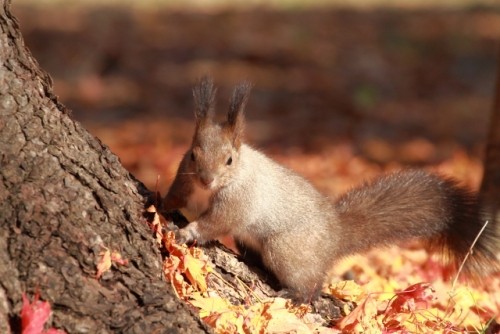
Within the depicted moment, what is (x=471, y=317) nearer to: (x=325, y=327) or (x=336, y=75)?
(x=325, y=327)

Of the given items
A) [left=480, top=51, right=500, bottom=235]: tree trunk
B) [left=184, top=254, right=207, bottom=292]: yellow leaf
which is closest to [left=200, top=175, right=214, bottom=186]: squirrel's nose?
[left=184, top=254, right=207, bottom=292]: yellow leaf

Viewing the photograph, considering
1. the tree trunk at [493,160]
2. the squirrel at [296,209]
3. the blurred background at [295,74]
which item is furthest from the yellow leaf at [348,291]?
the blurred background at [295,74]

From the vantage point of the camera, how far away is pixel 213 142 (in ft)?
8.75

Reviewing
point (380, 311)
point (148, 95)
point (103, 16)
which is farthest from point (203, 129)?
point (103, 16)

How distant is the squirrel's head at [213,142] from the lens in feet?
8.53

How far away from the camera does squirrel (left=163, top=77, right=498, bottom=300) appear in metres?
2.66

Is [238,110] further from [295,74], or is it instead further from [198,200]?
[295,74]

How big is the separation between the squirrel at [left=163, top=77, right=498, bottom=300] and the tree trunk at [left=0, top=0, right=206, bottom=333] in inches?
14.6

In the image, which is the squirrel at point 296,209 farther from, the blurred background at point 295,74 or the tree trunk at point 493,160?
the blurred background at point 295,74

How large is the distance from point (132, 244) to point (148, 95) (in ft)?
18.4

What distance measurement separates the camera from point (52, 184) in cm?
210

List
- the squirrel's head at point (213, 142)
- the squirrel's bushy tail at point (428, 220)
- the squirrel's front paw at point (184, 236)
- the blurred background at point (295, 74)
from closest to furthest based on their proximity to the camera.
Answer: the squirrel's front paw at point (184, 236) → the squirrel's head at point (213, 142) → the squirrel's bushy tail at point (428, 220) → the blurred background at point (295, 74)

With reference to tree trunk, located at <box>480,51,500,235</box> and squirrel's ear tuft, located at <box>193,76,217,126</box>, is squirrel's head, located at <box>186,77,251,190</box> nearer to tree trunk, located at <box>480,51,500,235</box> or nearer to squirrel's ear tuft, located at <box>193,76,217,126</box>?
squirrel's ear tuft, located at <box>193,76,217,126</box>

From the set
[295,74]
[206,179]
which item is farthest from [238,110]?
[295,74]
